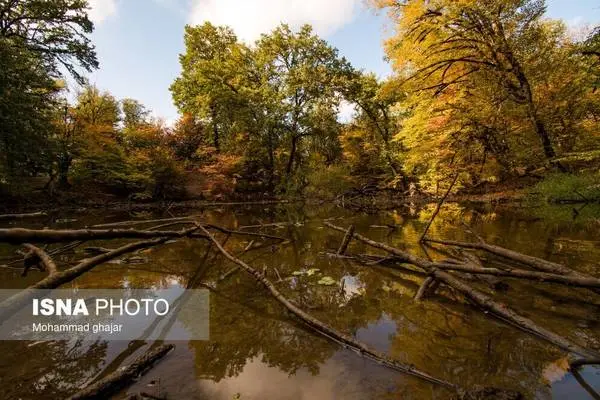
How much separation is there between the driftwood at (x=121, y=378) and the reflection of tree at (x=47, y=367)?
305 millimetres

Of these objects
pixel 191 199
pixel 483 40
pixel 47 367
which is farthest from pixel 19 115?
pixel 483 40

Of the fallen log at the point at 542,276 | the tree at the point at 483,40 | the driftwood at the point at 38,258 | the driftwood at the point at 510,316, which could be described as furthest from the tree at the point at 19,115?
the fallen log at the point at 542,276

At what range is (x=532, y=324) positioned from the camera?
2674 millimetres

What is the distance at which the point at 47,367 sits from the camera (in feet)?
7.93

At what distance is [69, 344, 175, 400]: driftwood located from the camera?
193 cm

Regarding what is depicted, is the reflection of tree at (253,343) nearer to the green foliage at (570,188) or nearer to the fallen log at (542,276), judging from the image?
the fallen log at (542,276)

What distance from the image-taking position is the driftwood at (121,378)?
6.34ft

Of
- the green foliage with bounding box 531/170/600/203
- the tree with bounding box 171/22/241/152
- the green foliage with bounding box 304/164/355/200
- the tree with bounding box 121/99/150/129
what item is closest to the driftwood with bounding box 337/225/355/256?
the green foliage with bounding box 531/170/600/203

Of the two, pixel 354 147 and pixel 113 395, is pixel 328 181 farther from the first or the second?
pixel 113 395

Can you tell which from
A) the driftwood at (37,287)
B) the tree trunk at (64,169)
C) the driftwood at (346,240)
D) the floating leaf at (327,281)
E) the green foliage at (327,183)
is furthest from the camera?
the green foliage at (327,183)

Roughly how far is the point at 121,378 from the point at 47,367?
0.80 metres

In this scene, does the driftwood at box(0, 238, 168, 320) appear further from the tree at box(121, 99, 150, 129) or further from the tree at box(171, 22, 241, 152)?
the tree at box(121, 99, 150, 129)

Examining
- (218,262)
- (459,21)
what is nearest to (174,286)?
(218,262)

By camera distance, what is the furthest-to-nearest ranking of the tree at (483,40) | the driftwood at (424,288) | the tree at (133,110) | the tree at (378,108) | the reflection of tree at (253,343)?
the tree at (133,110), the tree at (378,108), the tree at (483,40), the driftwood at (424,288), the reflection of tree at (253,343)
